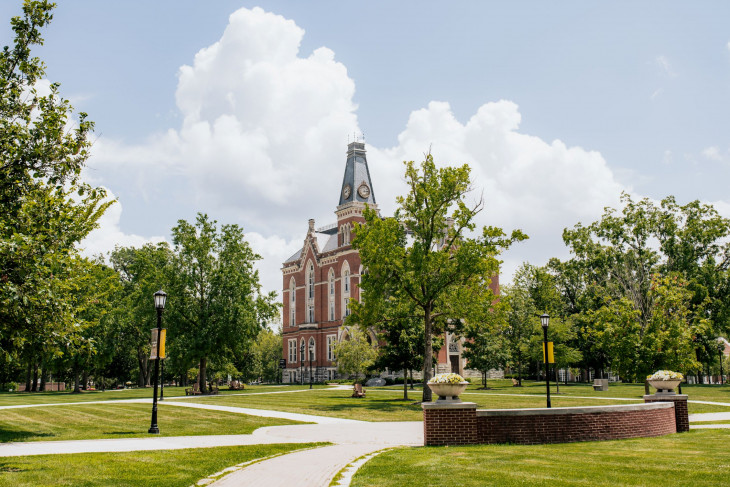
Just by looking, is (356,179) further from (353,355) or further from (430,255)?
(430,255)

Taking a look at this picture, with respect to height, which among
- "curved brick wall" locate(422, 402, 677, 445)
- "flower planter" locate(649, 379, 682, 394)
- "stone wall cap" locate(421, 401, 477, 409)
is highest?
"flower planter" locate(649, 379, 682, 394)

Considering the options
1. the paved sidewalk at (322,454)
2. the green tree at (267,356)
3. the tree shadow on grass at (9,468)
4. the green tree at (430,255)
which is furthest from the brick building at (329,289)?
the tree shadow on grass at (9,468)

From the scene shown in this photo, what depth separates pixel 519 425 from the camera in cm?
1424

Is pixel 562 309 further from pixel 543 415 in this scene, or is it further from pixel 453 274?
pixel 543 415

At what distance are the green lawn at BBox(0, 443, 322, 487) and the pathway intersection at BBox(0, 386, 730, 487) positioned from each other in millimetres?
576

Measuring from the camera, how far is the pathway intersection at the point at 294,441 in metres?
10.4

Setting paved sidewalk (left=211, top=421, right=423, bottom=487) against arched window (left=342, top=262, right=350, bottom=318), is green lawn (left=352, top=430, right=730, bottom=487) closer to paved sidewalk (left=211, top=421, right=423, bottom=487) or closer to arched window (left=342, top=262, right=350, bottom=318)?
paved sidewalk (left=211, top=421, right=423, bottom=487)

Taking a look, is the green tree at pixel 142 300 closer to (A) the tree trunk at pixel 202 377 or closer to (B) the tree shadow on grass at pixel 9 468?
(A) the tree trunk at pixel 202 377

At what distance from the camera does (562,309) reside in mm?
68438

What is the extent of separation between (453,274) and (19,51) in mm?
22861

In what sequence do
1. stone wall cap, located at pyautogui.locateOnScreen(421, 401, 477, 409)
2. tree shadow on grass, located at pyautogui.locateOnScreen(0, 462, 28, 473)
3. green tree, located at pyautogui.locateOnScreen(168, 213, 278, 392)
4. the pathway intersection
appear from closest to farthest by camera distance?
the pathway intersection, tree shadow on grass, located at pyautogui.locateOnScreen(0, 462, 28, 473), stone wall cap, located at pyautogui.locateOnScreen(421, 401, 477, 409), green tree, located at pyautogui.locateOnScreen(168, 213, 278, 392)

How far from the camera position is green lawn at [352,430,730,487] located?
9.46m

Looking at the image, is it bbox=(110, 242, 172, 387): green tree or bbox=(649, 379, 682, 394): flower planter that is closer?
bbox=(649, 379, 682, 394): flower planter

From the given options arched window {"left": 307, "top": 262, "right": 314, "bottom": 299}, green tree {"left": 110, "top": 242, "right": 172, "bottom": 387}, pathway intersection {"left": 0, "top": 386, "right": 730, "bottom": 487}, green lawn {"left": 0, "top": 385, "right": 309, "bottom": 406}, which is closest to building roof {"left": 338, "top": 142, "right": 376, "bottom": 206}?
arched window {"left": 307, "top": 262, "right": 314, "bottom": 299}
